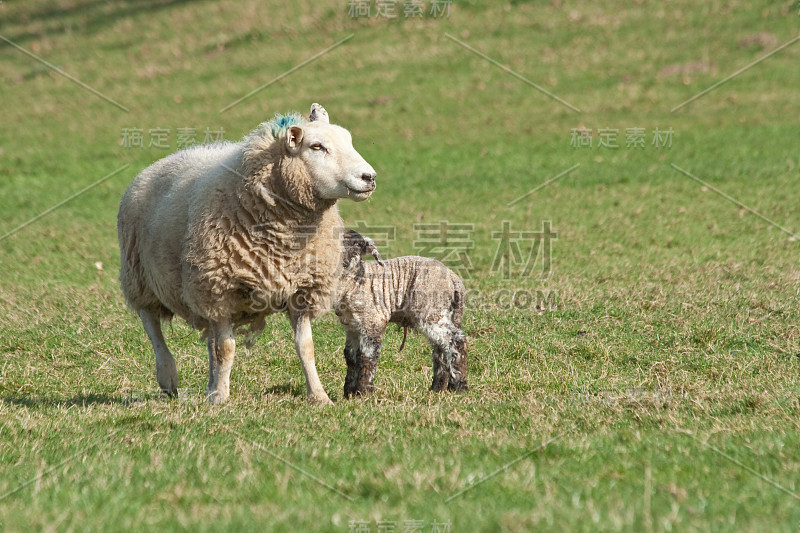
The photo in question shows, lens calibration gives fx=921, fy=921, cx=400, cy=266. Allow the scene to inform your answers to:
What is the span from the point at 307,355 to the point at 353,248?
45.0 inches

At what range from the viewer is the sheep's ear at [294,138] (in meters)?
7.64

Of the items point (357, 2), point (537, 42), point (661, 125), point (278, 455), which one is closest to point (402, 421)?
point (278, 455)

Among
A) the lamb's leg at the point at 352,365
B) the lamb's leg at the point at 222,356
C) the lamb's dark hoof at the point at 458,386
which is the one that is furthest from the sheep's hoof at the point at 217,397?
the lamb's dark hoof at the point at 458,386

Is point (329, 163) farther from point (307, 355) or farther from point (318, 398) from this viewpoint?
point (318, 398)

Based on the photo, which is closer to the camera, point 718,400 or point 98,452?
point 98,452

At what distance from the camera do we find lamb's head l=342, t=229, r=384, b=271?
8586 mm

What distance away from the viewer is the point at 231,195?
7.92 meters

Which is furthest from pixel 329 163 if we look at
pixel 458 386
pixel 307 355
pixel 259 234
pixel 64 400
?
pixel 64 400

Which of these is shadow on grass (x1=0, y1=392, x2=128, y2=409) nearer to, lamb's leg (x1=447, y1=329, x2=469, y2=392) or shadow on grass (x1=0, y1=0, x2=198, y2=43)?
lamb's leg (x1=447, y1=329, x2=469, y2=392)

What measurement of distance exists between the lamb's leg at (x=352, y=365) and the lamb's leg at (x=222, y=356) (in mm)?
1101

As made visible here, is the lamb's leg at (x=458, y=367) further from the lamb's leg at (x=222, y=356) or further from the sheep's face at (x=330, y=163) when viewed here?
the lamb's leg at (x=222, y=356)

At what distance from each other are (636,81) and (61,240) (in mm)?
17437

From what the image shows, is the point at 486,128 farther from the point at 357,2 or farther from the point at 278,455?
the point at 278,455

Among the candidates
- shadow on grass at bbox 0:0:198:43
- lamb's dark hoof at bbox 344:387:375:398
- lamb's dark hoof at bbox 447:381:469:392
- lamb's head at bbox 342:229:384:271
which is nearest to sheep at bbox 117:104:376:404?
lamb's head at bbox 342:229:384:271
